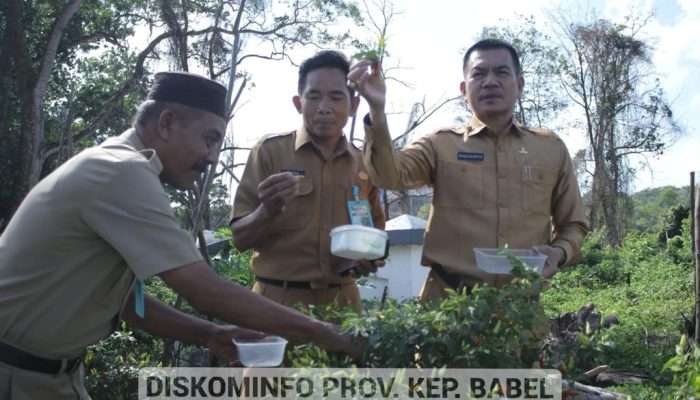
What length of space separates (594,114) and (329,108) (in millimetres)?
26459

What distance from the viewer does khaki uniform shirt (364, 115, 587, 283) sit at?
3082 mm

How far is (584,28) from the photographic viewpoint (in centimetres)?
2827

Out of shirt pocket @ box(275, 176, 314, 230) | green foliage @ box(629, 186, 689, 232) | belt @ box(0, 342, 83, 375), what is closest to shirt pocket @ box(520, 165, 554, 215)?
shirt pocket @ box(275, 176, 314, 230)

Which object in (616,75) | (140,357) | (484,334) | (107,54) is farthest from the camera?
(616,75)

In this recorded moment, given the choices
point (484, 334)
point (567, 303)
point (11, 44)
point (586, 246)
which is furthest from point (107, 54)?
point (484, 334)

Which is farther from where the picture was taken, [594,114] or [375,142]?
[594,114]

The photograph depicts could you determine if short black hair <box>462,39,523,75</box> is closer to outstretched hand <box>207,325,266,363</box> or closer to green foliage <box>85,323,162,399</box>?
outstretched hand <box>207,325,266,363</box>

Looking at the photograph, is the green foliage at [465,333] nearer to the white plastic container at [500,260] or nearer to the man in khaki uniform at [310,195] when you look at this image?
the white plastic container at [500,260]

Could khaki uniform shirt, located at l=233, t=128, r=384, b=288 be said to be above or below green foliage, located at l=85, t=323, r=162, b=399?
above

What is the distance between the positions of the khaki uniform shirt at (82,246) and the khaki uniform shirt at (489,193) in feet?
4.11

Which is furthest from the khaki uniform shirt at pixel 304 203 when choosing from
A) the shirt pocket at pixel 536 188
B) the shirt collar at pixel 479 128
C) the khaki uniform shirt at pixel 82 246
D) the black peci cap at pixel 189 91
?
the khaki uniform shirt at pixel 82 246

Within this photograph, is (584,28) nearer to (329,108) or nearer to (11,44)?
(11,44)

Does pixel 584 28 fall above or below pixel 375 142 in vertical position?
above

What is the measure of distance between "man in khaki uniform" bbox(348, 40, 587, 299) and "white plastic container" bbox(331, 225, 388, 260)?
0.33 m
